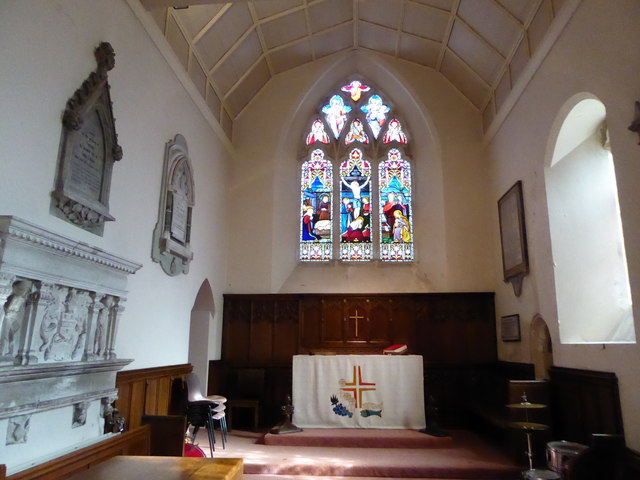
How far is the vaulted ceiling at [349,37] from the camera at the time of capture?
6.09m

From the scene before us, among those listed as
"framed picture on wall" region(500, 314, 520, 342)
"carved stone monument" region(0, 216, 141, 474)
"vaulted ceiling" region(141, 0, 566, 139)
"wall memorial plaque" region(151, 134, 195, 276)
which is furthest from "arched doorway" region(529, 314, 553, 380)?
"carved stone monument" region(0, 216, 141, 474)

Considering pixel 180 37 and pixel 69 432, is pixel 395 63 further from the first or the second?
pixel 69 432

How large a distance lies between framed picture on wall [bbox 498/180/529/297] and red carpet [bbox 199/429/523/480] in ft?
7.31

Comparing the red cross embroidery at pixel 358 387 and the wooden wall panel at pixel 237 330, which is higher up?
the wooden wall panel at pixel 237 330

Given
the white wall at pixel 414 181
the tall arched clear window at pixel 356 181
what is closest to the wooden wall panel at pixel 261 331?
the white wall at pixel 414 181

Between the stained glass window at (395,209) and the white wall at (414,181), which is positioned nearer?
the white wall at (414,181)

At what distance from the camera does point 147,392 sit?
4.96 m

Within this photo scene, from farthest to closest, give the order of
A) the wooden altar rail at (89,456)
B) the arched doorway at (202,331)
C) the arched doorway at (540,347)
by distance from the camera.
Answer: the arched doorway at (202,331)
the arched doorway at (540,347)
the wooden altar rail at (89,456)

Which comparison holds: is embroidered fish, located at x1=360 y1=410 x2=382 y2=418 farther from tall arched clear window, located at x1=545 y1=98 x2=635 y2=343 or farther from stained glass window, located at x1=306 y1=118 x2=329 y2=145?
stained glass window, located at x1=306 y1=118 x2=329 y2=145

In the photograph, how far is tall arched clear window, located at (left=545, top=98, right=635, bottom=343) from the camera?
5.20m

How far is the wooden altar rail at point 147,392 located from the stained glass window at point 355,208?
12.0ft

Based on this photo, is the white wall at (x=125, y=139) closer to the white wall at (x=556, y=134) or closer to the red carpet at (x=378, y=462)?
the red carpet at (x=378, y=462)

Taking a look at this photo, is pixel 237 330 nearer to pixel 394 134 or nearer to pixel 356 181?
pixel 356 181

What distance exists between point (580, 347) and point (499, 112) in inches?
149
